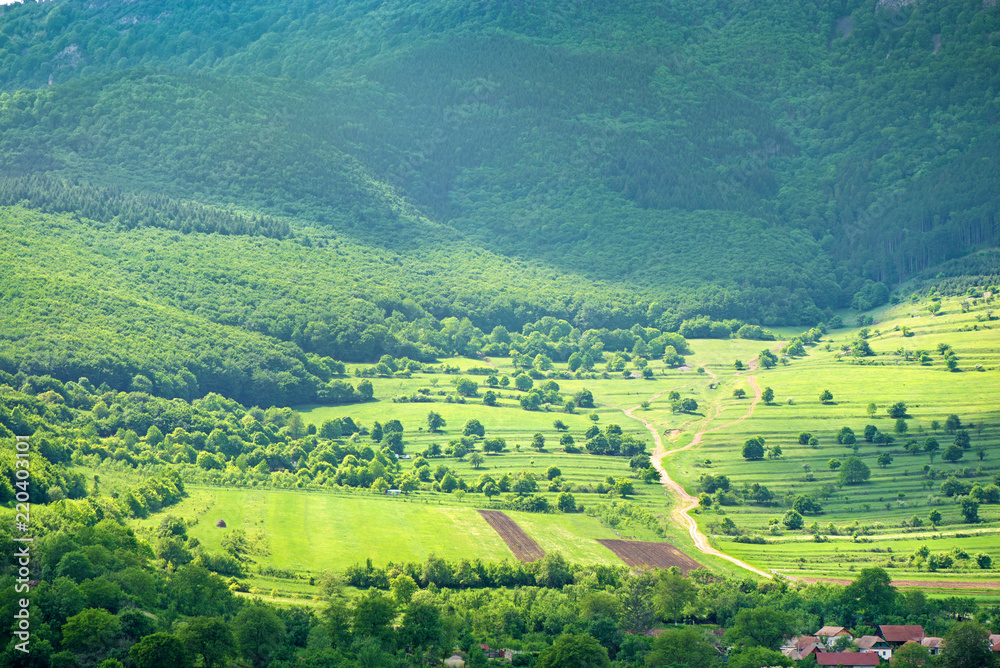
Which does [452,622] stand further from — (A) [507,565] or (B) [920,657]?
(B) [920,657]

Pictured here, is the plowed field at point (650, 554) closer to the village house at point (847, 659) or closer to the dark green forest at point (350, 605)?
the dark green forest at point (350, 605)

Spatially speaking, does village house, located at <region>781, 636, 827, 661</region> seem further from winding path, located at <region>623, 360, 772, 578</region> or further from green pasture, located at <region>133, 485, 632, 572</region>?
green pasture, located at <region>133, 485, 632, 572</region>

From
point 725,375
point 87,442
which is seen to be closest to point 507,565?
point 87,442

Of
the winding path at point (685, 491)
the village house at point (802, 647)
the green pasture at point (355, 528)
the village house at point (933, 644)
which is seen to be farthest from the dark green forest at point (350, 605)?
the winding path at point (685, 491)

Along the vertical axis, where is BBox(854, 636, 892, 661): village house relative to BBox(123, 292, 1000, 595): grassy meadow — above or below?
below

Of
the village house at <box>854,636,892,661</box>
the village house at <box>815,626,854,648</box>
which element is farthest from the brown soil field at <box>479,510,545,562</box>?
the village house at <box>854,636,892,661</box>

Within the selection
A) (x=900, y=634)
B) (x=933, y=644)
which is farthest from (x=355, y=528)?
(x=933, y=644)
